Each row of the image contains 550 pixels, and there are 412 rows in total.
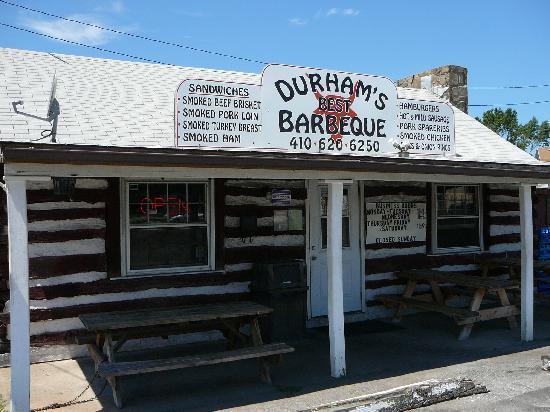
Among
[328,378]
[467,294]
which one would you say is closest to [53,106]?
[328,378]

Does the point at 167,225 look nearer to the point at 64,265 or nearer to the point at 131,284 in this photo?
the point at 131,284

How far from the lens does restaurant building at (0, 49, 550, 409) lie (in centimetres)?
565

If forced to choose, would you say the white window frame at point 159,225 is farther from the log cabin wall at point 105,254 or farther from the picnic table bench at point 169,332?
the picnic table bench at point 169,332

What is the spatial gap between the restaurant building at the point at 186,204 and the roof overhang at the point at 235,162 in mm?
15

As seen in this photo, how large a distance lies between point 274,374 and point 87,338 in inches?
86.5

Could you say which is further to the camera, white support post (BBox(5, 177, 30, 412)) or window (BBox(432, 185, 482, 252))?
window (BBox(432, 185, 482, 252))

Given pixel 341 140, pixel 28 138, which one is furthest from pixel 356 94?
pixel 28 138

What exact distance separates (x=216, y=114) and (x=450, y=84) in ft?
26.8

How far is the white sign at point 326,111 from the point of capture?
6.67 metres

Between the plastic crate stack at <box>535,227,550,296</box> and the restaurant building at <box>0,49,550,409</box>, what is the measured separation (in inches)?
80.3

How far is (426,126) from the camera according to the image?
26.1ft

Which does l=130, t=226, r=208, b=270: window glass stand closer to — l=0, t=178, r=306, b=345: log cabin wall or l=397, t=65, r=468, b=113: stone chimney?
l=0, t=178, r=306, b=345: log cabin wall

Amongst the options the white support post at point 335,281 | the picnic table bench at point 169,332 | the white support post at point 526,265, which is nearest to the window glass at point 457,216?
the white support post at point 526,265

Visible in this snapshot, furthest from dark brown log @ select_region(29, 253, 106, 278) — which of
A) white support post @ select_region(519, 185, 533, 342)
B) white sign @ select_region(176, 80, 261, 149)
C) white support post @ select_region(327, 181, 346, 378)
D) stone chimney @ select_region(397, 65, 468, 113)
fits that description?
stone chimney @ select_region(397, 65, 468, 113)
